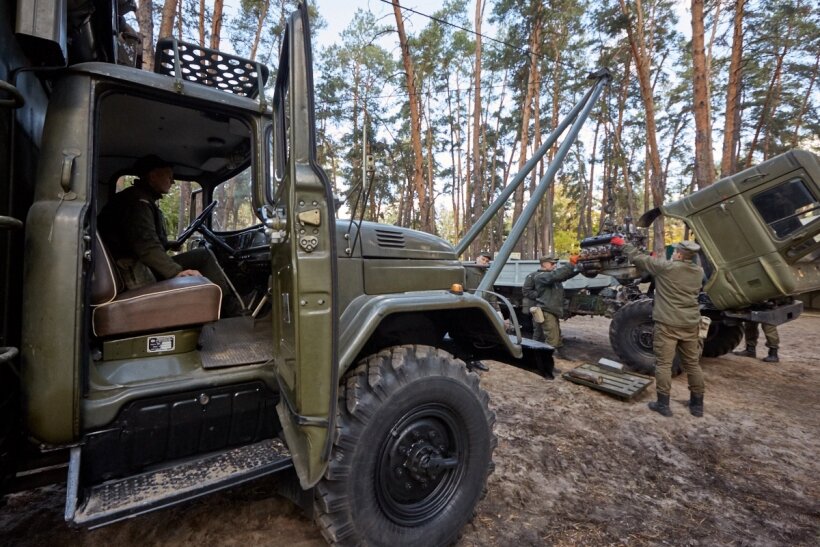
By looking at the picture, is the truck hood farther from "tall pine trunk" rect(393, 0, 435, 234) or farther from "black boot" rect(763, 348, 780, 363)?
"tall pine trunk" rect(393, 0, 435, 234)

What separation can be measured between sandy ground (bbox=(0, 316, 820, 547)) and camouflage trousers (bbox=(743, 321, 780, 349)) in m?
2.06

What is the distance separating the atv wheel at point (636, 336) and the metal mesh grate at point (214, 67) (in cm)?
600

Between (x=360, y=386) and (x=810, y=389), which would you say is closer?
(x=360, y=386)

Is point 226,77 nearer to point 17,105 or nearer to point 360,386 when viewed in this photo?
point 17,105

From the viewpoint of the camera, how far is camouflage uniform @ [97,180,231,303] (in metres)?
2.26

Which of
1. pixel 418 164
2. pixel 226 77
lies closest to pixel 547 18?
pixel 418 164

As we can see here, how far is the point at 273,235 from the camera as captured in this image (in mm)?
1813

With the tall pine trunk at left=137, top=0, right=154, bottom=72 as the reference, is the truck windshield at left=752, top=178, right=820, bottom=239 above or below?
below

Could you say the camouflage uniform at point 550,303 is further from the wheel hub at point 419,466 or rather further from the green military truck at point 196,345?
the wheel hub at point 419,466

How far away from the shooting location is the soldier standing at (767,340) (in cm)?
673

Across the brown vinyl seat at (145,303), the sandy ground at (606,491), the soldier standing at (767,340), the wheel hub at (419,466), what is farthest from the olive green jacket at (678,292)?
the brown vinyl seat at (145,303)

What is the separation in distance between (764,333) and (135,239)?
31.3 feet

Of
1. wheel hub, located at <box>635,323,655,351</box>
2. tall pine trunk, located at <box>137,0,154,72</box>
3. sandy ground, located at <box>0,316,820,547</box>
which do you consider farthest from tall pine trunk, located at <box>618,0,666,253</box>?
tall pine trunk, located at <box>137,0,154,72</box>

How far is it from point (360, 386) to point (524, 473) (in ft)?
6.14
